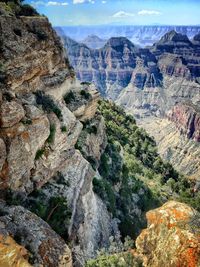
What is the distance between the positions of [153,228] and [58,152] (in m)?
18.1

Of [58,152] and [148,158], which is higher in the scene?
[58,152]

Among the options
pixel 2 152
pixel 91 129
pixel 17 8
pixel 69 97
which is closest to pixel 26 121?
pixel 2 152

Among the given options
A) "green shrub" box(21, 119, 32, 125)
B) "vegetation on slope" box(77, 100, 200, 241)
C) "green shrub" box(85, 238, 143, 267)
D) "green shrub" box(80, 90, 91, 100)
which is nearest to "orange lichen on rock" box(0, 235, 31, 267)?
"green shrub" box(85, 238, 143, 267)

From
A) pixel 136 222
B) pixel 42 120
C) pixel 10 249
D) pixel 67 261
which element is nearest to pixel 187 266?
pixel 67 261

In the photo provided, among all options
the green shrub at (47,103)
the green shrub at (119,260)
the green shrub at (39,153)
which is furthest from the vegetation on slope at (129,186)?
the green shrub at (119,260)

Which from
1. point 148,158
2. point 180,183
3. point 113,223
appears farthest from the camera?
point 148,158

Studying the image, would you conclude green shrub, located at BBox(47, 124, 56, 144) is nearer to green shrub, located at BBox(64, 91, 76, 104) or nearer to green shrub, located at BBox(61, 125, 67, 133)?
green shrub, located at BBox(61, 125, 67, 133)

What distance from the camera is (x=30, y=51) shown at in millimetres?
40844

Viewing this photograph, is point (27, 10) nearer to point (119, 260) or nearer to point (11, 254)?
point (119, 260)

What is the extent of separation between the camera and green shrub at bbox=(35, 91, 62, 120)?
130 feet

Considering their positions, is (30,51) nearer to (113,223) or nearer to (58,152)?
(58,152)

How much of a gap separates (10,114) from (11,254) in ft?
42.2

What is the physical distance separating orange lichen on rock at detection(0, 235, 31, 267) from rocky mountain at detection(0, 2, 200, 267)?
0.20ft

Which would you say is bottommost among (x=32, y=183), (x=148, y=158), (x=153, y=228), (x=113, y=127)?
(x=148, y=158)
